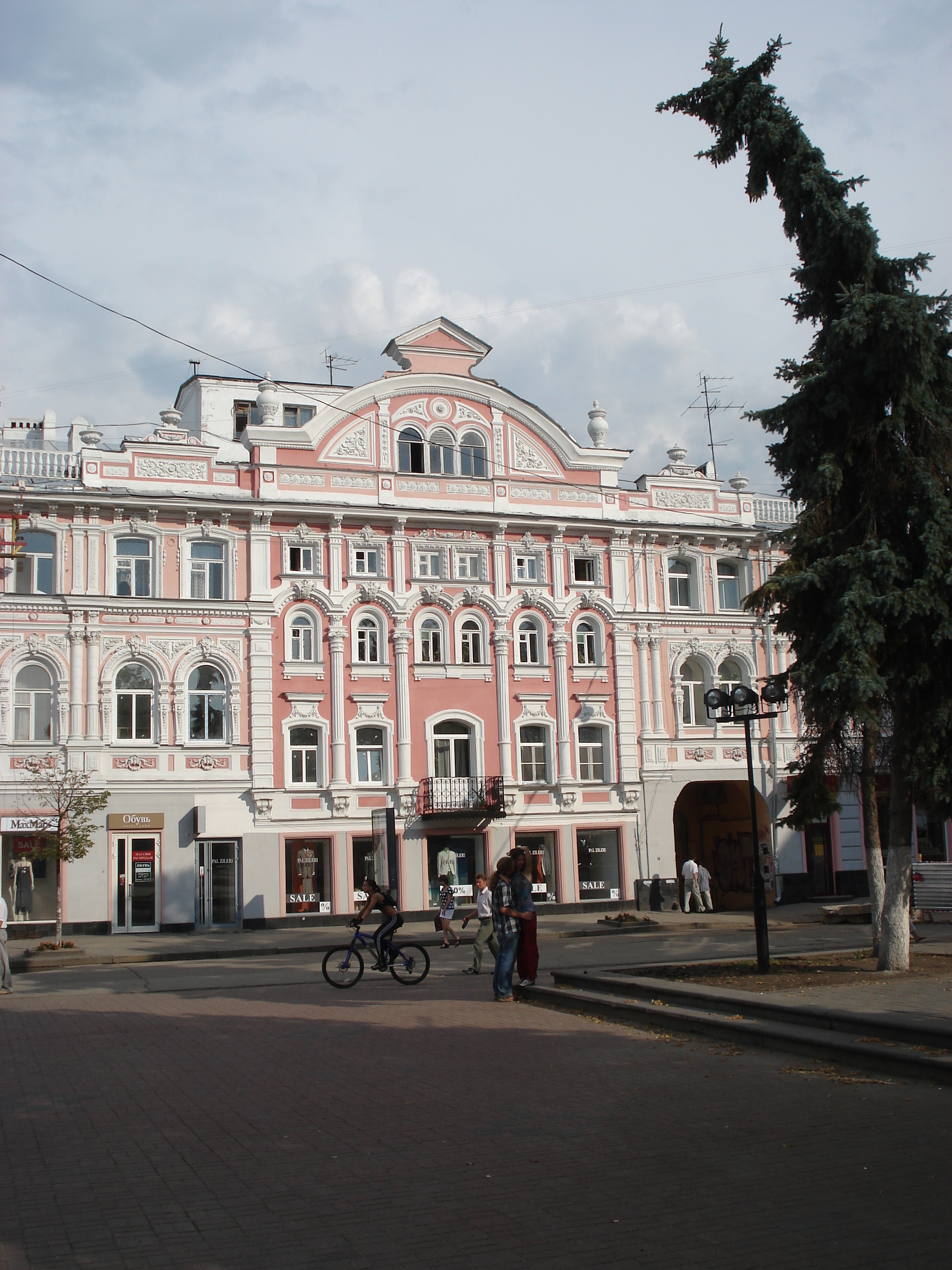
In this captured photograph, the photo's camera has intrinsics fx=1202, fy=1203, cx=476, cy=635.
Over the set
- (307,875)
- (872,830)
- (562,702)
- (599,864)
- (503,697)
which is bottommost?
(599,864)

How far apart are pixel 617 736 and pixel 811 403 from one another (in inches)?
859

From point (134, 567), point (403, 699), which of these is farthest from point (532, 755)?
point (134, 567)

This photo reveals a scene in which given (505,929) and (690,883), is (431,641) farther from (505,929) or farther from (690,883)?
(505,929)

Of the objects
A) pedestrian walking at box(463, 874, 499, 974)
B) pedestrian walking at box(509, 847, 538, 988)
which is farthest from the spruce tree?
pedestrian walking at box(463, 874, 499, 974)

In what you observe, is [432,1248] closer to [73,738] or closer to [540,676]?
[73,738]

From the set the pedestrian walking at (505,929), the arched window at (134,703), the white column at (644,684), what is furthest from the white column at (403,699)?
the pedestrian walking at (505,929)

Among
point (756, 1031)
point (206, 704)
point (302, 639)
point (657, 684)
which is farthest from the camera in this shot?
point (657, 684)

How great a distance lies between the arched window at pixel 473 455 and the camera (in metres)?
36.3

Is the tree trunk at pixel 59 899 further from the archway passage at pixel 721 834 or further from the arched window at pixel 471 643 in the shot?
the archway passage at pixel 721 834

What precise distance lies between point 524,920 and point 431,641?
2067 cm

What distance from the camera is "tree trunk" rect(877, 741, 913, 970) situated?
15219 mm

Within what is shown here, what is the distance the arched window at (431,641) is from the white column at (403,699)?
575mm

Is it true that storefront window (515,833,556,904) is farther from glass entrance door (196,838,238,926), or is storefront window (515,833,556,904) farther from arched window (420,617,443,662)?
glass entrance door (196,838,238,926)

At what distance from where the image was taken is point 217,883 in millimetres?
32219
